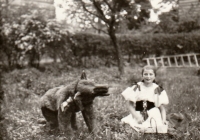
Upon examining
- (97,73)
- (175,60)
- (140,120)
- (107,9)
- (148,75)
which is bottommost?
(140,120)

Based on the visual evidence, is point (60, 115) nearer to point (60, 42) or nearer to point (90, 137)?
point (90, 137)

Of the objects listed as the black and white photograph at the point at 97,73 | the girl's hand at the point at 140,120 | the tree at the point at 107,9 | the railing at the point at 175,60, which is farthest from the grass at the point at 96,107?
the railing at the point at 175,60

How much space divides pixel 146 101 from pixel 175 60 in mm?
9808

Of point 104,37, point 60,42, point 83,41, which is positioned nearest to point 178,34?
point 104,37

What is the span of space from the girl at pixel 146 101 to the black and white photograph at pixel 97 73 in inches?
0.6

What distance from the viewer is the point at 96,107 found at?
21.0 ft

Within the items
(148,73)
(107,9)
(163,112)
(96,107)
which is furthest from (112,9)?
(163,112)

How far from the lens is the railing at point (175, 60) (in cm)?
1297

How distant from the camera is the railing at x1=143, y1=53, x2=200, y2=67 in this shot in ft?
42.6

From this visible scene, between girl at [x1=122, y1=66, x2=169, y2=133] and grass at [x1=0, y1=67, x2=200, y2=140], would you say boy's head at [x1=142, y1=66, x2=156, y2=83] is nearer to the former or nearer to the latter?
girl at [x1=122, y1=66, x2=169, y2=133]

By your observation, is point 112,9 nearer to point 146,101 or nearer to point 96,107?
point 96,107

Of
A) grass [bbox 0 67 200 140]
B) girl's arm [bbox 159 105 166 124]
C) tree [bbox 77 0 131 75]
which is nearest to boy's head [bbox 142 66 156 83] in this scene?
girl's arm [bbox 159 105 166 124]

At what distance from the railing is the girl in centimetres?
868

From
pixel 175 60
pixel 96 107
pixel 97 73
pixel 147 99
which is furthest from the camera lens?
pixel 175 60
